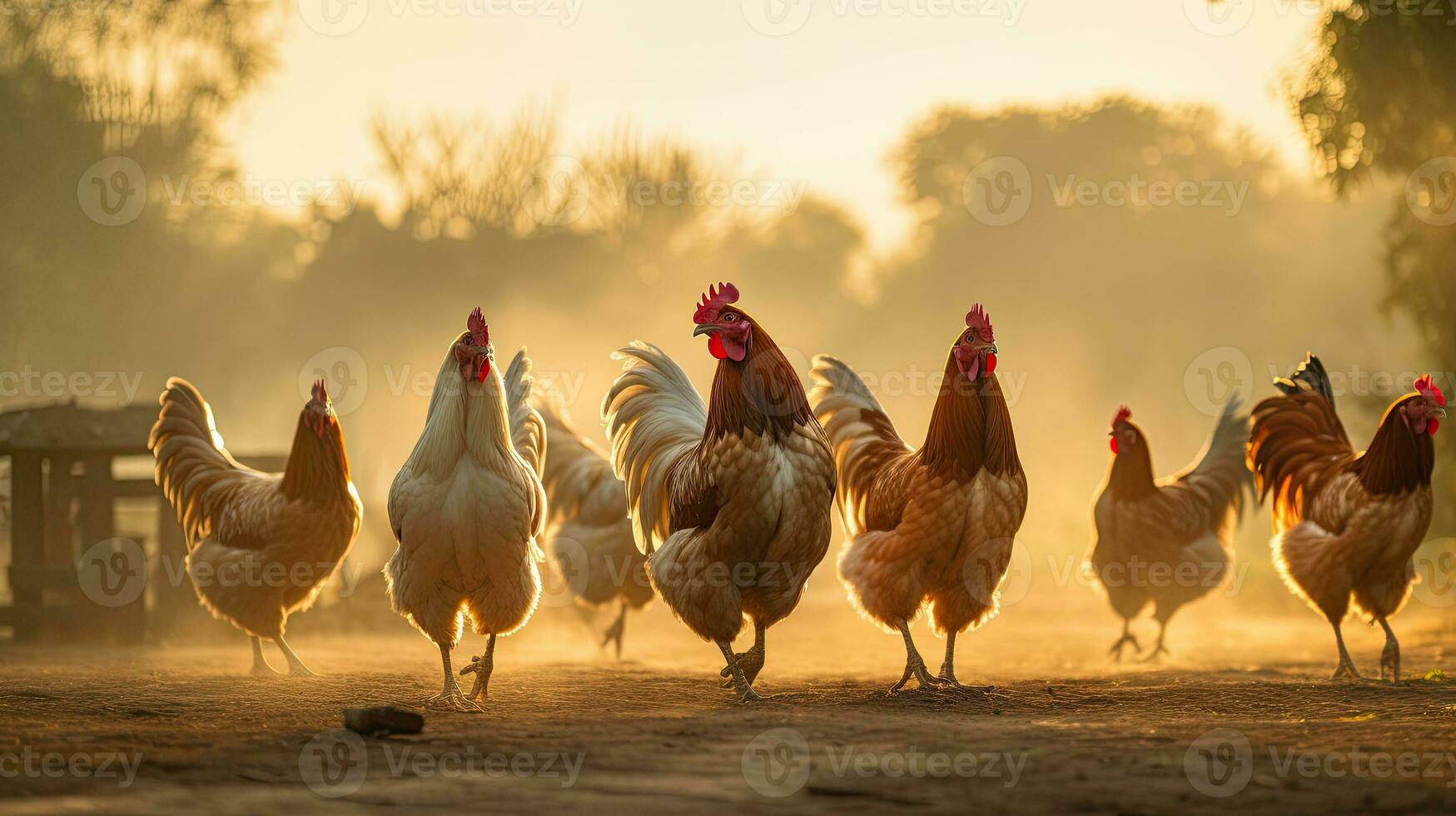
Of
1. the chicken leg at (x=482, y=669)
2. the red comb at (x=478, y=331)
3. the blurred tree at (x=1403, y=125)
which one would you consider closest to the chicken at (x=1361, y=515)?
the chicken leg at (x=482, y=669)

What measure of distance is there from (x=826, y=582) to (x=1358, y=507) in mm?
17491

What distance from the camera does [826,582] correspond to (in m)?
25.8

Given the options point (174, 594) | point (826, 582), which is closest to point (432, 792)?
point (174, 594)

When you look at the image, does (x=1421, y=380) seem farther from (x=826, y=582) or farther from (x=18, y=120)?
(x=18, y=120)

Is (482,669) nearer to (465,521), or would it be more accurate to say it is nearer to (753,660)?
(465,521)

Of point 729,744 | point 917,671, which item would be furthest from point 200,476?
point 729,744

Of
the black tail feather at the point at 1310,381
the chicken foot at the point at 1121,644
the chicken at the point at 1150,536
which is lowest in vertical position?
the chicken foot at the point at 1121,644

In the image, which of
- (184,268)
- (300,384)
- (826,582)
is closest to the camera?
(826,582)

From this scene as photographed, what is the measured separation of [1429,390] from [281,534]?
849cm

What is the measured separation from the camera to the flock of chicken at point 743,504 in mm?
6852

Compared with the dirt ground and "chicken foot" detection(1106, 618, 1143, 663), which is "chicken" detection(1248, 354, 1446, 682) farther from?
"chicken foot" detection(1106, 618, 1143, 663)

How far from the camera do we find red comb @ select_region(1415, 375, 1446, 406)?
28.8ft

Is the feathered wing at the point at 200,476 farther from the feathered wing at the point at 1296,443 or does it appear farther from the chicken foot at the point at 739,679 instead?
the feathered wing at the point at 1296,443

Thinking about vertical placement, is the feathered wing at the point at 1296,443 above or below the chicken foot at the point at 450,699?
above
